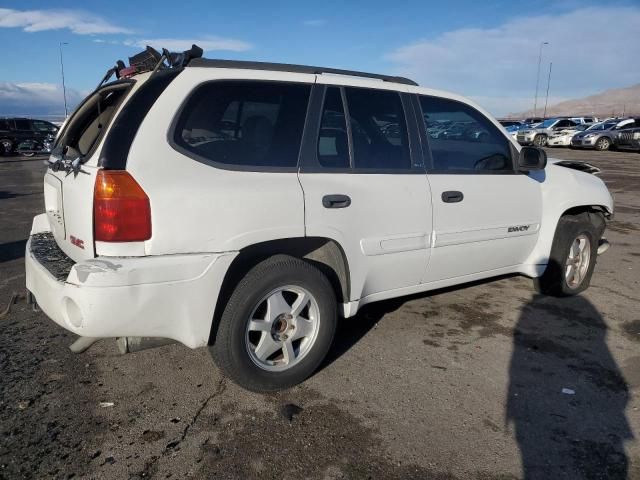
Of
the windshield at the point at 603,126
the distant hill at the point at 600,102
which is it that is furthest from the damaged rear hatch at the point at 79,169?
the distant hill at the point at 600,102

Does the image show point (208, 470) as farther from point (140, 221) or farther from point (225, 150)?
point (225, 150)

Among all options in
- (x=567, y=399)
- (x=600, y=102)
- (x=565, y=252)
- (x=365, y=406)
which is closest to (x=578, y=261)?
(x=565, y=252)

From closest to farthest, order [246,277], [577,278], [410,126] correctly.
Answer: [246,277] < [410,126] < [577,278]

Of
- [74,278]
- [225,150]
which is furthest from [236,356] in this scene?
[225,150]

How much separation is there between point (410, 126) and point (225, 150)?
143 cm

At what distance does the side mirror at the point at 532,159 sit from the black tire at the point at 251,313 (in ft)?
6.50

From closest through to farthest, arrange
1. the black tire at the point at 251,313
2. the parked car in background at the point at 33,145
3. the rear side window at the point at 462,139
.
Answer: the black tire at the point at 251,313 < the rear side window at the point at 462,139 < the parked car in background at the point at 33,145

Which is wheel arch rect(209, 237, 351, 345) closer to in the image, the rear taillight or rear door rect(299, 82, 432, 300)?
rear door rect(299, 82, 432, 300)

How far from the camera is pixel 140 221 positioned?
2.55 metres

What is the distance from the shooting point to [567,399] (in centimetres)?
313

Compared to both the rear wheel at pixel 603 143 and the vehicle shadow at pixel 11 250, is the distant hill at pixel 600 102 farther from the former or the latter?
the vehicle shadow at pixel 11 250

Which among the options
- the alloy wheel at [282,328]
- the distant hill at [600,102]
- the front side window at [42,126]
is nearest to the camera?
the alloy wheel at [282,328]

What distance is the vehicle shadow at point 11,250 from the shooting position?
237 inches

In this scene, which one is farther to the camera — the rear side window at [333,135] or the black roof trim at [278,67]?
the rear side window at [333,135]
